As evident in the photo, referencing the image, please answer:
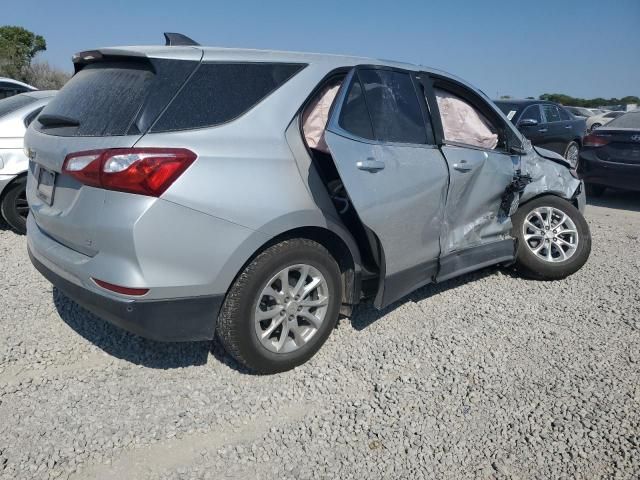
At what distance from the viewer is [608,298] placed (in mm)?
4352

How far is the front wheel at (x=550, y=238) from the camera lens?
4609 mm

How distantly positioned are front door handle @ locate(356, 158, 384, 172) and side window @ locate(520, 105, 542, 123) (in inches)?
282

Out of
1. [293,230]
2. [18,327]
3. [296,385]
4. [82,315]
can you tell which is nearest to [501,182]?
[293,230]

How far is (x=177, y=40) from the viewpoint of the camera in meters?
3.22

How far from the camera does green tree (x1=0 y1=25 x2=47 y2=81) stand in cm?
2366

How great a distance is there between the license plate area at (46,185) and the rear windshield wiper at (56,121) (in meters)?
0.26

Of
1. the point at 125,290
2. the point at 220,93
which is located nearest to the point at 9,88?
the point at 220,93

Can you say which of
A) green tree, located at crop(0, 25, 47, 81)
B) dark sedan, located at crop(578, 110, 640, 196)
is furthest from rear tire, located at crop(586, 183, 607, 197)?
green tree, located at crop(0, 25, 47, 81)

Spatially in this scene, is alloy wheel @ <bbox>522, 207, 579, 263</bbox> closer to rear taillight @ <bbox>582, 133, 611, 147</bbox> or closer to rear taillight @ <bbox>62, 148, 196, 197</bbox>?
rear taillight @ <bbox>62, 148, 196, 197</bbox>

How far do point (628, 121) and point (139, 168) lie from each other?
8.32 metres

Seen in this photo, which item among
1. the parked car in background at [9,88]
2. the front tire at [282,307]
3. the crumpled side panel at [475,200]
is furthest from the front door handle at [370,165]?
the parked car in background at [9,88]

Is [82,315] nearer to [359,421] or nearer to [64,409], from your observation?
[64,409]

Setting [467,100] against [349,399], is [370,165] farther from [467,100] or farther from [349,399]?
[467,100]

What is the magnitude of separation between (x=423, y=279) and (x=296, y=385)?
122cm
